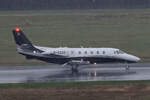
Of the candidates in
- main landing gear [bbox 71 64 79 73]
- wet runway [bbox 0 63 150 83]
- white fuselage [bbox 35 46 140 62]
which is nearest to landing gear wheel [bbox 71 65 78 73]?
main landing gear [bbox 71 64 79 73]

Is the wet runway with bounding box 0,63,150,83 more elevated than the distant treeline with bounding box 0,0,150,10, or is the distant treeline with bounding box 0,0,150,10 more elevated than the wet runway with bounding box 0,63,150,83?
the distant treeline with bounding box 0,0,150,10

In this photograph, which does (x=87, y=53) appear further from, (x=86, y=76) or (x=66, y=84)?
(x=66, y=84)

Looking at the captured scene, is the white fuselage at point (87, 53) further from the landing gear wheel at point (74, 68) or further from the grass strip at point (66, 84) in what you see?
the grass strip at point (66, 84)

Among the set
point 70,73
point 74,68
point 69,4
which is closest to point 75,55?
point 74,68

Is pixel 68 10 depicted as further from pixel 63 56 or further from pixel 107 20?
pixel 63 56

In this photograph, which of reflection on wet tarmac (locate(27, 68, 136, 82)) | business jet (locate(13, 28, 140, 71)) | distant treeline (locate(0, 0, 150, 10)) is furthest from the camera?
distant treeline (locate(0, 0, 150, 10))

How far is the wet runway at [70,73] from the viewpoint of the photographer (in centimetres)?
3447

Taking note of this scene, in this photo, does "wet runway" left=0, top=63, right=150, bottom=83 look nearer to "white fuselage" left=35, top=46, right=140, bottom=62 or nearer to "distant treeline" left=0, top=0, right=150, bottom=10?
"white fuselage" left=35, top=46, right=140, bottom=62

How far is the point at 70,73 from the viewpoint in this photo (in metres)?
37.5

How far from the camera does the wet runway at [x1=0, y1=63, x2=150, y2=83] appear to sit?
113 feet

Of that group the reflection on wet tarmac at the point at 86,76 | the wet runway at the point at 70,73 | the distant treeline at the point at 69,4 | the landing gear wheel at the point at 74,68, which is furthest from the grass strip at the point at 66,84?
the distant treeline at the point at 69,4

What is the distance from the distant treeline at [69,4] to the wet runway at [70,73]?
68249mm

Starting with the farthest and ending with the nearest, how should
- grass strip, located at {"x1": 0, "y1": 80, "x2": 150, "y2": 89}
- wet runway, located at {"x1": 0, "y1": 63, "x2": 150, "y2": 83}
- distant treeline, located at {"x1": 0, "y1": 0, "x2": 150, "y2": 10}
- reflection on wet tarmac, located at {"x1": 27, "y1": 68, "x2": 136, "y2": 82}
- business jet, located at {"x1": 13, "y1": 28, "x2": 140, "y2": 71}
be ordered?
distant treeline, located at {"x1": 0, "y1": 0, "x2": 150, "y2": 10}
business jet, located at {"x1": 13, "y1": 28, "x2": 140, "y2": 71}
wet runway, located at {"x1": 0, "y1": 63, "x2": 150, "y2": 83}
reflection on wet tarmac, located at {"x1": 27, "y1": 68, "x2": 136, "y2": 82}
grass strip, located at {"x1": 0, "y1": 80, "x2": 150, "y2": 89}

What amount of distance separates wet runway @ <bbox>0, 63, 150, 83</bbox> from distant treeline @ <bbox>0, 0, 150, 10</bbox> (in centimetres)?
6825
